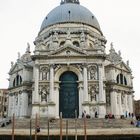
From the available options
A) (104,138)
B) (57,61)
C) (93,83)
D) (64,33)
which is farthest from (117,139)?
(64,33)

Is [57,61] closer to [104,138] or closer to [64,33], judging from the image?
[64,33]

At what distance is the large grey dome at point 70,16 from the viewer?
5056cm

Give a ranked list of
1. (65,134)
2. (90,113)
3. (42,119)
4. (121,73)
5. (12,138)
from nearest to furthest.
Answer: (12,138), (65,134), (42,119), (90,113), (121,73)

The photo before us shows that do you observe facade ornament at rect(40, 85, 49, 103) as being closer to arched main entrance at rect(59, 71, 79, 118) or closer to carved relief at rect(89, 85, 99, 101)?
arched main entrance at rect(59, 71, 79, 118)

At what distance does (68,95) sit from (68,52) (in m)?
5.60

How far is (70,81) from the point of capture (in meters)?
41.5

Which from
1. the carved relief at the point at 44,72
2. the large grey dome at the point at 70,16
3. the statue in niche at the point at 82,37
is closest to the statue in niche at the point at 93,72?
the statue in niche at the point at 82,37

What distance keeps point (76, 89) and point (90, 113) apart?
3745 millimetres

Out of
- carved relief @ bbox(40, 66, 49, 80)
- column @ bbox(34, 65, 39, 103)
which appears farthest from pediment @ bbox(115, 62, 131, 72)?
column @ bbox(34, 65, 39, 103)

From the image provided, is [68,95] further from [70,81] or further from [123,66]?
[123,66]

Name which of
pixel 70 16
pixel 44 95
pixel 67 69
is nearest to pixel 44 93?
pixel 44 95

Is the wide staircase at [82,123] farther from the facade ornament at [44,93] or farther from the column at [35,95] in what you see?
the facade ornament at [44,93]

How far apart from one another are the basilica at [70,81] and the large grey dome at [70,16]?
2.28 meters

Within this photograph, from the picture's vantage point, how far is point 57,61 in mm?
41062
